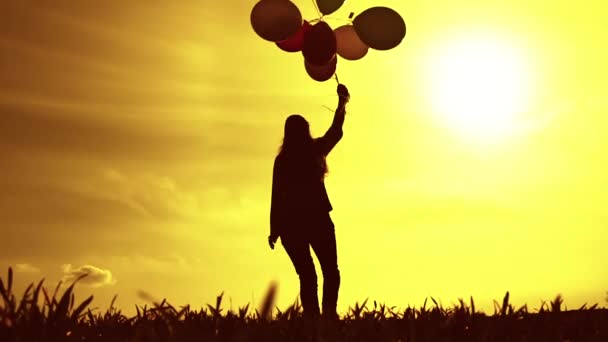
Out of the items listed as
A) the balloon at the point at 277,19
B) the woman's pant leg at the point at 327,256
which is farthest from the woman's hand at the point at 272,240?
the balloon at the point at 277,19

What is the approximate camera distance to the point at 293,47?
27.8ft

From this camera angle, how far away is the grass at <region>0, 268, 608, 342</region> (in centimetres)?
270

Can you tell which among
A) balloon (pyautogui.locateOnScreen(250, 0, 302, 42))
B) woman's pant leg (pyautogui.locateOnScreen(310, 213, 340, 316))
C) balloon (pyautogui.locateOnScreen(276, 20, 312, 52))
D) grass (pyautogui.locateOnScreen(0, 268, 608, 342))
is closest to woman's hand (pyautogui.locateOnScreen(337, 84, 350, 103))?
balloon (pyautogui.locateOnScreen(276, 20, 312, 52))

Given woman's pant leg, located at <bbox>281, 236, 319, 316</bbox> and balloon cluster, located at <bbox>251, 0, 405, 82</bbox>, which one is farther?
balloon cluster, located at <bbox>251, 0, 405, 82</bbox>

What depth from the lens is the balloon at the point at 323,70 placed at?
8594 mm

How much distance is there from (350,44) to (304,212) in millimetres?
2343

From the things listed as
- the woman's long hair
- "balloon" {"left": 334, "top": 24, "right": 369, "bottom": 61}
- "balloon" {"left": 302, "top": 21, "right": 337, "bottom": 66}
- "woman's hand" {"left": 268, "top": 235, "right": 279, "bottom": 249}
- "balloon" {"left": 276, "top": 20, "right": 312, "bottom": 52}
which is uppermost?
"balloon" {"left": 334, "top": 24, "right": 369, "bottom": 61}

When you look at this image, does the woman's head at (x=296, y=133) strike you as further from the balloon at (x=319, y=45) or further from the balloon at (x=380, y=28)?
the balloon at (x=380, y=28)

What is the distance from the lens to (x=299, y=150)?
24.0 ft

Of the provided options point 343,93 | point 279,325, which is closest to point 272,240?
point 343,93

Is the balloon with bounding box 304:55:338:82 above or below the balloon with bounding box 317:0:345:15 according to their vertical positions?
below

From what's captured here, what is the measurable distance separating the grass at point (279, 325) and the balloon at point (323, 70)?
11.9 feet

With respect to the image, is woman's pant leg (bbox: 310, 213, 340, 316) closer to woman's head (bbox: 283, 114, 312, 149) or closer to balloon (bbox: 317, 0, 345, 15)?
woman's head (bbox: 283, 114, 312, 149)

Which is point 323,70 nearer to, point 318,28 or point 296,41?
point 296,41
